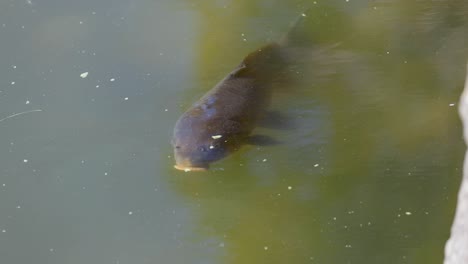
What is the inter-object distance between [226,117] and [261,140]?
18cm

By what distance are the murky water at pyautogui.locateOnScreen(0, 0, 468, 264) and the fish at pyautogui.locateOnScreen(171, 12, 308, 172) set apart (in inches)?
3.1

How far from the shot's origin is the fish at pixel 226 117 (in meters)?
2.78

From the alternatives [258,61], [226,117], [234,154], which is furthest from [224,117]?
[258,61]

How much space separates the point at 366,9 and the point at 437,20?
13.4 inches

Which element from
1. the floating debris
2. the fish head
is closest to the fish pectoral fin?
the fish head

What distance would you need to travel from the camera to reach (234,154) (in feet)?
9.39

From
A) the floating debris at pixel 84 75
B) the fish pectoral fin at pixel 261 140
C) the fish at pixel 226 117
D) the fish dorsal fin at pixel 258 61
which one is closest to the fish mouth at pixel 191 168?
the fish at pixel 226 117

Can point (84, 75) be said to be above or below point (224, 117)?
below

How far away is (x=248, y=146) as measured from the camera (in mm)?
2891

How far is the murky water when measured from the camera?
2.68 m

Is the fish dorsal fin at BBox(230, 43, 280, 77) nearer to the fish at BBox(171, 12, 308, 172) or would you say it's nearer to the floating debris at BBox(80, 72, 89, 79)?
the fish at BBox(171, 12, 308, 172)

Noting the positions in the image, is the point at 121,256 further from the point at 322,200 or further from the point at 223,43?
the point at 223,43

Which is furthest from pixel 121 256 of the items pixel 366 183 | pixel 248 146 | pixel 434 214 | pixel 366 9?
pixel 366 9

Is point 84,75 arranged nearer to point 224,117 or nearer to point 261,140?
point 224,117
